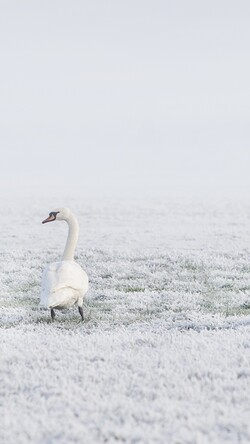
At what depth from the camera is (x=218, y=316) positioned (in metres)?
16.5

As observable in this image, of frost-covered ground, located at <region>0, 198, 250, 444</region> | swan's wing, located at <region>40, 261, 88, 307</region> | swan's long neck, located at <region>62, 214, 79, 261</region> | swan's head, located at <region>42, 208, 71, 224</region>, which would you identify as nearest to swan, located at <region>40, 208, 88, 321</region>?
swan's wing, located at <region>40, 261, 88, 307</region>

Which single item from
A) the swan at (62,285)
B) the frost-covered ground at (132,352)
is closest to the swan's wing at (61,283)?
the swan at (62,285)

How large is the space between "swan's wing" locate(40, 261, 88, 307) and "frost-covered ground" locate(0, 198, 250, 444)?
740mm

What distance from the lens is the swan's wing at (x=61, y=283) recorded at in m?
15.4

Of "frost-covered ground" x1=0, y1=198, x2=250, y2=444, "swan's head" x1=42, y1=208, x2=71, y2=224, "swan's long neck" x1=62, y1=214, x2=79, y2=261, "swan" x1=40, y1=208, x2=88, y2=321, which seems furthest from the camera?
"swan's head" x1=42, y1=208, x2=71, y2=224

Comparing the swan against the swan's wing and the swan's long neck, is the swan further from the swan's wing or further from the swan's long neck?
the swan's long neck

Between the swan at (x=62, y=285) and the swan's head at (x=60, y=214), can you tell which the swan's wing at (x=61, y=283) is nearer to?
the swan at (x=62, y=285)

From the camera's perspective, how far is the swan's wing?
15422 mm

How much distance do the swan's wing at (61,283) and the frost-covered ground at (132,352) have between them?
740 millimetres

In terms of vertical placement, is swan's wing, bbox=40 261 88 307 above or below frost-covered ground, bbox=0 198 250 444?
above

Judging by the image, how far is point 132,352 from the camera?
39.6ft

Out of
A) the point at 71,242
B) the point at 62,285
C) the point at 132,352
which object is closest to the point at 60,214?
the point at 71,242

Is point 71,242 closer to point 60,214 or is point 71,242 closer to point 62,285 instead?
point 60,214

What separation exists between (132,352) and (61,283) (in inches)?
153
